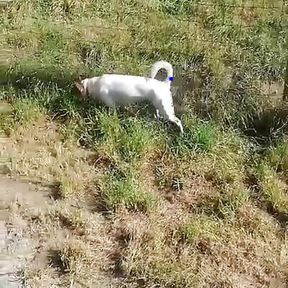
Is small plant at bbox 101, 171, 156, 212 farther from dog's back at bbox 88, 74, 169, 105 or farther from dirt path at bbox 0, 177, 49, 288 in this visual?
dog's back at bbox 88, 74, 169, 105

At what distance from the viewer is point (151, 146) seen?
167 inches

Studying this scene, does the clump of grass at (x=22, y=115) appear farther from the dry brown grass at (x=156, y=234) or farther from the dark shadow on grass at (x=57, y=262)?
the dark shadow on grass at (x=57, y=262)

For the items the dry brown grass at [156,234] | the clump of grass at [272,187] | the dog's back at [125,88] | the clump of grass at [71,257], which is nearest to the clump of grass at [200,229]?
the dry brown grass at [156,234]

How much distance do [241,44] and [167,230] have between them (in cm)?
202

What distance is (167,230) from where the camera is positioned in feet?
12.1

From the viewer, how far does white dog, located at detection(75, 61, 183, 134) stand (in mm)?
4375

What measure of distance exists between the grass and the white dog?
0.07 metres

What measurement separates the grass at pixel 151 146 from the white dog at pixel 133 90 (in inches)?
2.8

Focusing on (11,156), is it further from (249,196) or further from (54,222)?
(249,196)

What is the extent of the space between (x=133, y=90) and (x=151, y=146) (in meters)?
0.40

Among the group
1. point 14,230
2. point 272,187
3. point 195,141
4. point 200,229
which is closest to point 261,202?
point 272,187

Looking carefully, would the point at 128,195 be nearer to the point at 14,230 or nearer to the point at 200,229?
the point at 200,229

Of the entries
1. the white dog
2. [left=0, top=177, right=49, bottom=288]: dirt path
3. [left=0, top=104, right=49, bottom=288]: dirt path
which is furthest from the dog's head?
[left=0, top=177, right=49, bottom=288]: dirt path

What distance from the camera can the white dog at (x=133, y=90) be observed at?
14.4 feet
